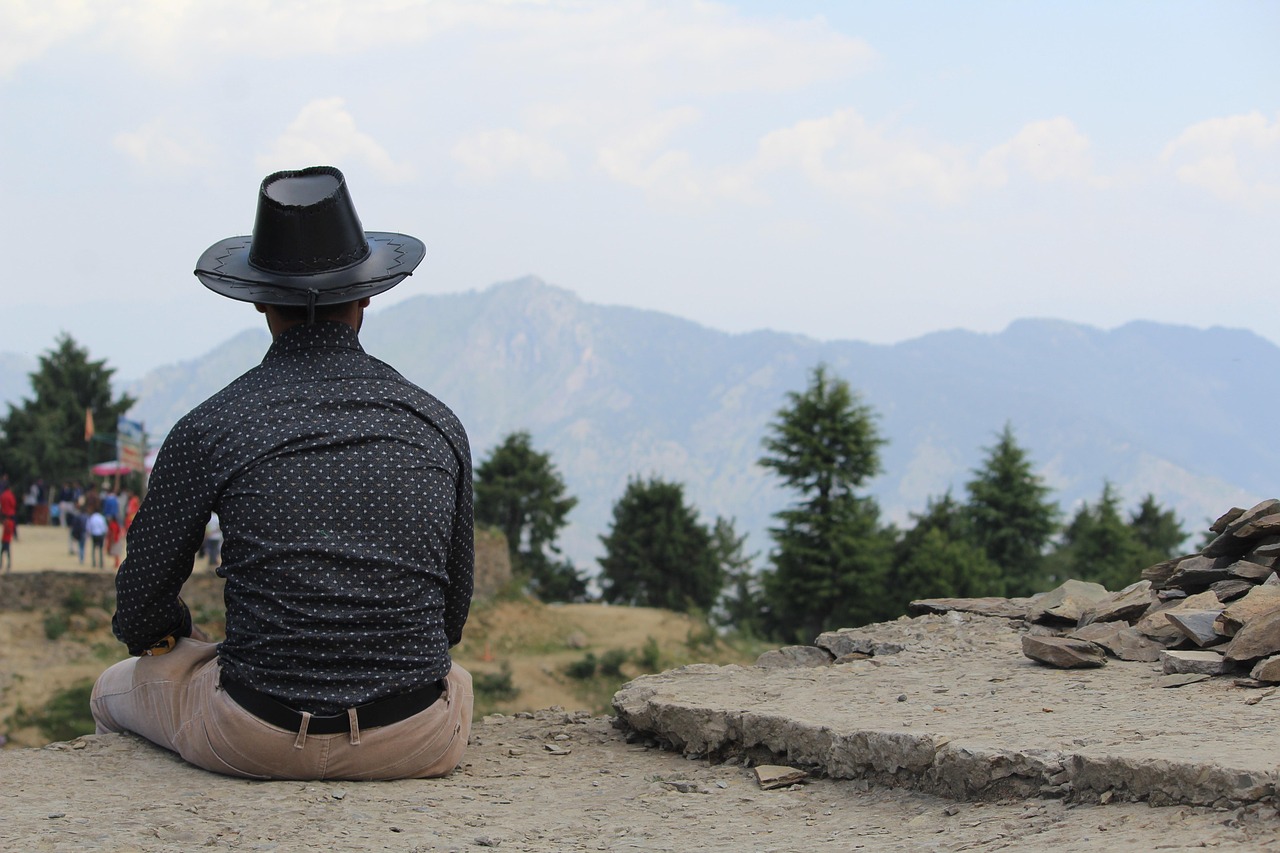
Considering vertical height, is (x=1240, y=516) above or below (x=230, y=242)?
below

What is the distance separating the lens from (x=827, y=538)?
114 ft

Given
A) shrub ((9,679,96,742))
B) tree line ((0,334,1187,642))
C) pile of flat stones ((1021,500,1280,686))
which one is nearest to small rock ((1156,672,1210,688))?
pile of flat stones ((1021,500,1280,686))

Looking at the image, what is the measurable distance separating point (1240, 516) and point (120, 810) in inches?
203

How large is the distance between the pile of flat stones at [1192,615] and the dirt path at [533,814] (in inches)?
60.9

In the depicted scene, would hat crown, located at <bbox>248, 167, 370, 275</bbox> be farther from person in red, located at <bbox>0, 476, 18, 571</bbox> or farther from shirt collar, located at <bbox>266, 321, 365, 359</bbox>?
person in red, located at <bbox>0, 476, 18, 571</bbox>

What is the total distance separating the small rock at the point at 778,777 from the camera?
4227 mm

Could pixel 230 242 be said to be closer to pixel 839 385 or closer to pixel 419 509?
pixel 419 509

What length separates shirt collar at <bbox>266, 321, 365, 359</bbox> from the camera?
13.3ft

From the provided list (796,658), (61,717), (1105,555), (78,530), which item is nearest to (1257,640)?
(796,658)

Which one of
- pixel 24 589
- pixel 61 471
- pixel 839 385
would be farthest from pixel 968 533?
pixel 61 471

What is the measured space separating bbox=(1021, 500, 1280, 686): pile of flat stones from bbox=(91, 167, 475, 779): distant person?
2739 millimetres

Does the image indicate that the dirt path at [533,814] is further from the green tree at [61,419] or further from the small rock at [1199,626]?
the green tree at [61,419]

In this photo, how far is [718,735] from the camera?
4664 mm

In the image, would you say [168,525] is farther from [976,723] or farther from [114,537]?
[114,537]
